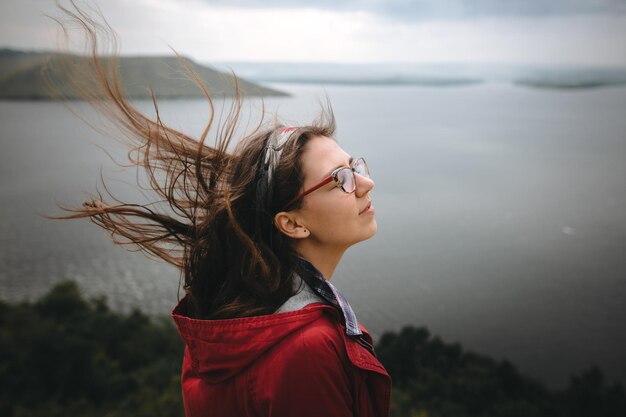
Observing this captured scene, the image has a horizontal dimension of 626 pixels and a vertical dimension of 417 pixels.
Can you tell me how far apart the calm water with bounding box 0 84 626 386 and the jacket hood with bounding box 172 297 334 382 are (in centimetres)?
2511

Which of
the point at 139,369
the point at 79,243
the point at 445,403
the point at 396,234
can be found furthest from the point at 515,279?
the point at 79,243

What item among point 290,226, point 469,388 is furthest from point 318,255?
point 469,388

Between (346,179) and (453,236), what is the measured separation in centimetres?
5536

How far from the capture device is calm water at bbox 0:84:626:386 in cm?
4159

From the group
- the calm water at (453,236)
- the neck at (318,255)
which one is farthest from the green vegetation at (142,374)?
the neck at (318,255)

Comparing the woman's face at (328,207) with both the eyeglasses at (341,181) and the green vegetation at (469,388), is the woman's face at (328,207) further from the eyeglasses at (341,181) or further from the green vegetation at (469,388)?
the green vegetation at (469,388)

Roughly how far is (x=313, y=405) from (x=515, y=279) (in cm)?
5217

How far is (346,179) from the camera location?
5.90 feet

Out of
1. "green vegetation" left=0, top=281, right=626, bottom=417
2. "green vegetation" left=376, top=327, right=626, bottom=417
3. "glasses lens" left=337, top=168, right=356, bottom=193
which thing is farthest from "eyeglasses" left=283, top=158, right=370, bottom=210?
"green vegetation" left=376, top=327, right=626, bottom=417

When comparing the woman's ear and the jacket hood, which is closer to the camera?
the jacket hood

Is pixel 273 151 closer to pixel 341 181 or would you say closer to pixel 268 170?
pixel 268 170

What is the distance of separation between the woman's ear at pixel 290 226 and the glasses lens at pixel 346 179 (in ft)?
0.78

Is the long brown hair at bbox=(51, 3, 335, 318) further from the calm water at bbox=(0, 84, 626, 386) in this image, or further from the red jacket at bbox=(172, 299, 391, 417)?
the calm water at bbox=(0, 84, 626, 386)

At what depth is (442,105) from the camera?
3509 inches
